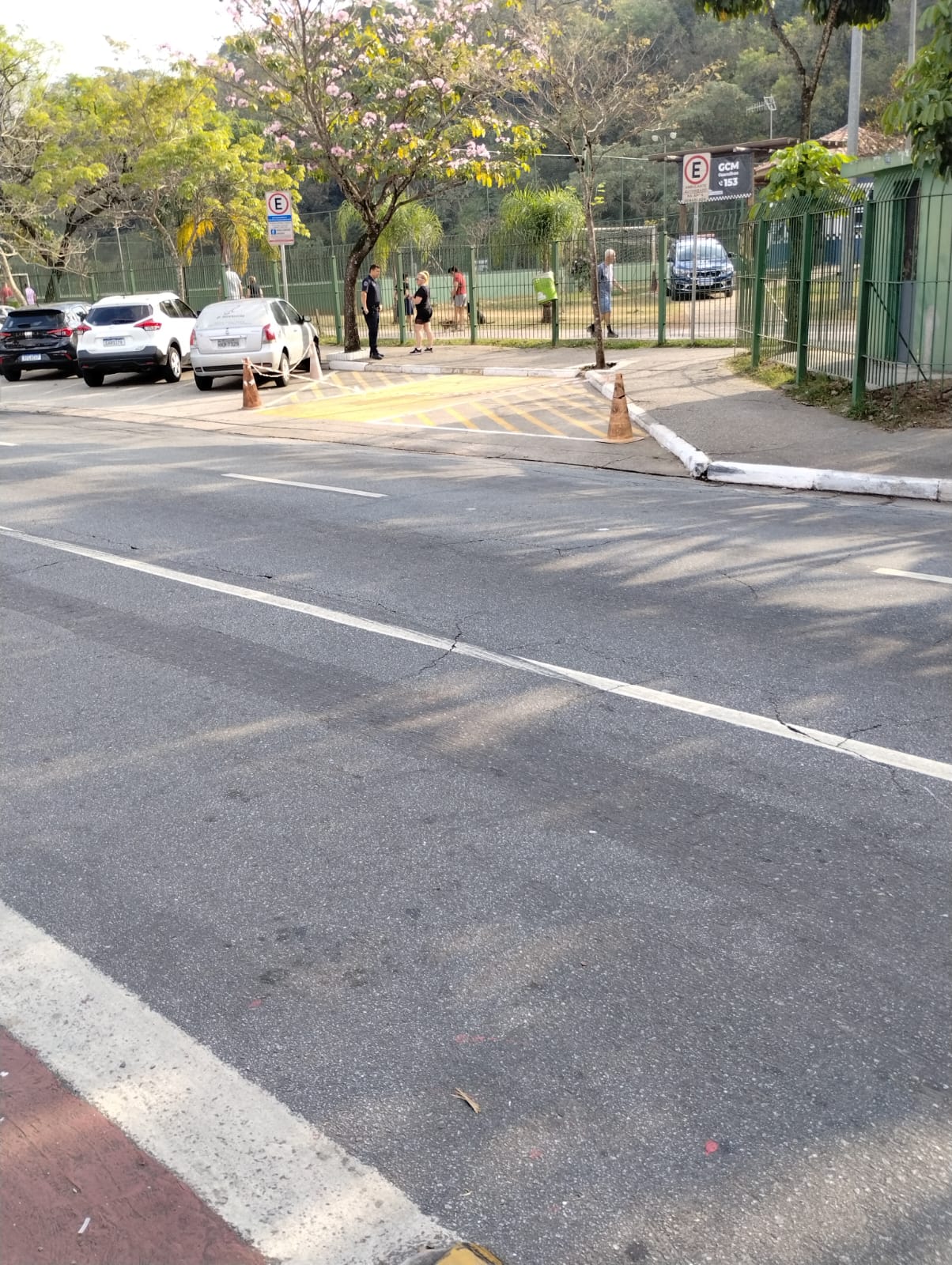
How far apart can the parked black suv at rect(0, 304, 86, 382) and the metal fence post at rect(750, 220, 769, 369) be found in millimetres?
15008


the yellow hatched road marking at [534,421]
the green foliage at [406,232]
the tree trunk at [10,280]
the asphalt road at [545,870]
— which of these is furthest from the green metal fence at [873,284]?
the tree trunk at [10,280]

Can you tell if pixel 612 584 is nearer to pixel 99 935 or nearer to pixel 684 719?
pixel 684 719

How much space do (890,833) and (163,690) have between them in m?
3.53

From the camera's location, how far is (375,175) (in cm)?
2566

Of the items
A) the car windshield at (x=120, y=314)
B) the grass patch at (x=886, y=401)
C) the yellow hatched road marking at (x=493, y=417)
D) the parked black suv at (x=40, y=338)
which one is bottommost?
the yellow hatched road marking at (x=493, y=417)

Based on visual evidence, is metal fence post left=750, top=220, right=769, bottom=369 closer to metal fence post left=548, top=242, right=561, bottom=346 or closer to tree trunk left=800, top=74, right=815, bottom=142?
tree trunk left=800, top=74, right=815, bottom=142

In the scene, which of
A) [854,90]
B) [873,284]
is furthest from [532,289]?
[873,284]

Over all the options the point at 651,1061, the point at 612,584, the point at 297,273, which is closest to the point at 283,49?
the point at 297,273

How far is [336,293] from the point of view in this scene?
1215 inches

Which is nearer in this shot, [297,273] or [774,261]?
[774,261]

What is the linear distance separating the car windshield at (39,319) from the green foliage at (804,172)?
51.5ft

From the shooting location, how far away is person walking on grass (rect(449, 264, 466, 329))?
3016 centimetres

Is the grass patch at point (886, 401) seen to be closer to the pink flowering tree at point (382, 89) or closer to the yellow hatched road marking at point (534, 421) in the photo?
the yellow hatched road marking at point (534, 421)

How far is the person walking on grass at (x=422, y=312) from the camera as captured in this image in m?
25.6
